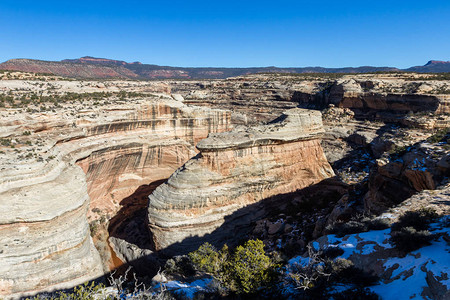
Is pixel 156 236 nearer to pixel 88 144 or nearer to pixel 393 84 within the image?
pixel 88 144

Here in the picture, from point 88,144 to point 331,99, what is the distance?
35162 millimetres

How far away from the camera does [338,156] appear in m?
31.8

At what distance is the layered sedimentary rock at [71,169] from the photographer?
12148 mm

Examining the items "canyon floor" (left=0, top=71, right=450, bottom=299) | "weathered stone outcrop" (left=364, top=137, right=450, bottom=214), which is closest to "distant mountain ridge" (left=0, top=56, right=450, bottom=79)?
"canyon floor" (left=0, top=71, right=450, bottom=299)

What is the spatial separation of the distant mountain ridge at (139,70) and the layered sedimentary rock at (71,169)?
75079 mm

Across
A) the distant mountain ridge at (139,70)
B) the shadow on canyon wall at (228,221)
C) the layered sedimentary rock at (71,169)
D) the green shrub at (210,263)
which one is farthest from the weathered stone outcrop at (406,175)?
the distant mountain ridge at (139,70)

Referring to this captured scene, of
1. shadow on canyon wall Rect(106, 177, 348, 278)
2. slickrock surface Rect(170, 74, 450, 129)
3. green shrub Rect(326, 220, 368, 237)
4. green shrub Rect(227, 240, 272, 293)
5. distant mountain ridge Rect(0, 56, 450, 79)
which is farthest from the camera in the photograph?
distant mountain ridge Rect(0, 56, 450, 79)

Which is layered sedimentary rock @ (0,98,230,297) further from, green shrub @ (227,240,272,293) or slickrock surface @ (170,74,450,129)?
slickrock surface @ (170,74,450,129)

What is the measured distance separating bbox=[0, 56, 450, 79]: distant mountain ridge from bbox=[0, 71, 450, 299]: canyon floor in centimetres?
6783

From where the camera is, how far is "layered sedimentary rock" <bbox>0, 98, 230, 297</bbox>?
1215 cm

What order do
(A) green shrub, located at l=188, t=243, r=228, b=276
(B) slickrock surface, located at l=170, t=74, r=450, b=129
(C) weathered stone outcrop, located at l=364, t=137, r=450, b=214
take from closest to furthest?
(A) green shrub, located at l=188, t=243, r=228, b=276
(C) weathered stone outcrop, located at l=364, t=137, r=450, b=214
(B) slickrock surface, located at l=170, t=74, r=450, b=129

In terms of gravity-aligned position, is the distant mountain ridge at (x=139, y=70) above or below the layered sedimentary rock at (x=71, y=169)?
above

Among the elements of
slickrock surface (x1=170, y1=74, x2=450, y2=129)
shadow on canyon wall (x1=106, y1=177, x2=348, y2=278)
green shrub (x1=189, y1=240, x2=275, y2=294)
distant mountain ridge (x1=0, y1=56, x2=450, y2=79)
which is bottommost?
shadow on canyon wall (x1=106, y1=177, x2=348, y2=278)

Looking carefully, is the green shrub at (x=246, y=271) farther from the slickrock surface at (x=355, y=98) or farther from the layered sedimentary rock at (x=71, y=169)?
the slickrock surface at (x=355, y=98)
